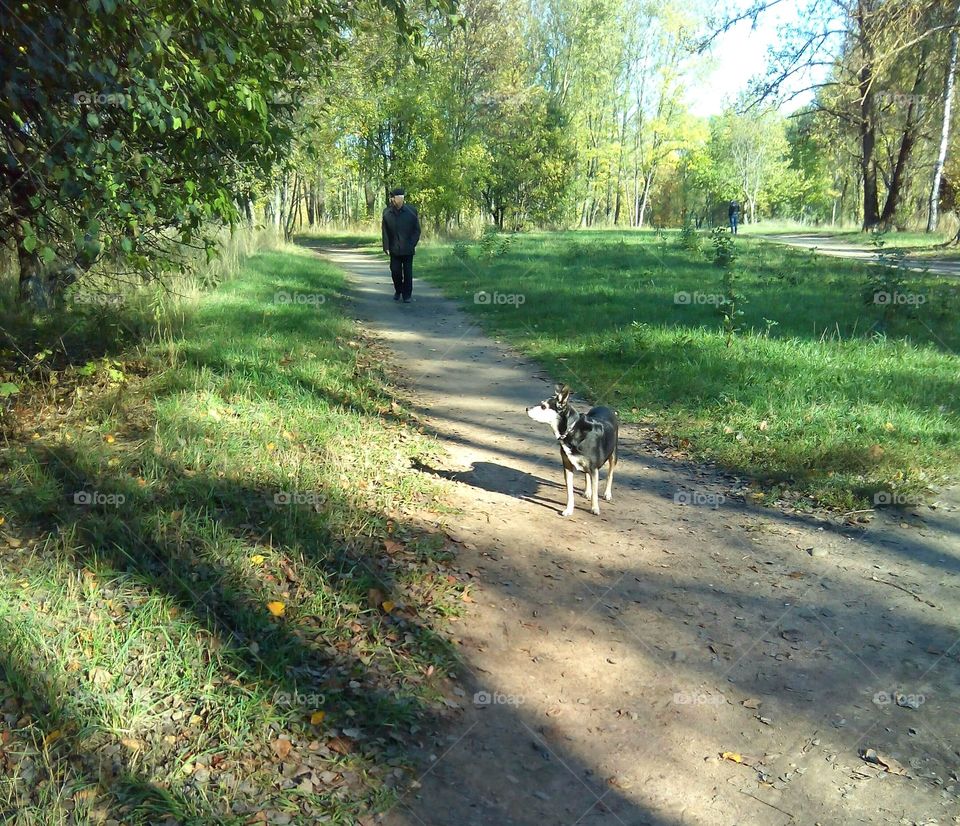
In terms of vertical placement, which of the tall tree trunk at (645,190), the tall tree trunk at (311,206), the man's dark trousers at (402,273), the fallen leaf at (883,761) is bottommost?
the fallen leaf at (883,761)

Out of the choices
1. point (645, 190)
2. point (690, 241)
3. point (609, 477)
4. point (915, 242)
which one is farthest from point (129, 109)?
point (645, 190)

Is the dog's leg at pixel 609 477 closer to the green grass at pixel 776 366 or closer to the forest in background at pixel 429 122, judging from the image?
the green grass at pixel 776 366

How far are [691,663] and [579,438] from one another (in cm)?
233

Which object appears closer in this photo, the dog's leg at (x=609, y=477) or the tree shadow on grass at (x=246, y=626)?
the tree shadow on grass at (x=246, y=626)

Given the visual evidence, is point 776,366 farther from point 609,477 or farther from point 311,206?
point 311,206

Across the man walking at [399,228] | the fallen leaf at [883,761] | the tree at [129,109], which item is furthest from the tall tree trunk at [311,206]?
the fallen leaf at [883,761]

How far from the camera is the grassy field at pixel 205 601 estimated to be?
3408 mm

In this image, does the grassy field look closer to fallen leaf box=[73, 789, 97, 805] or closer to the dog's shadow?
fallen leaf box=[73, 789, 97, 805]

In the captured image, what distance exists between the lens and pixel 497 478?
287 inches

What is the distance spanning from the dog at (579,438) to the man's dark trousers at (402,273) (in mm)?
11316

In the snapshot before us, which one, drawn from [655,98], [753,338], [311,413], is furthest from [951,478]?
[655,98]

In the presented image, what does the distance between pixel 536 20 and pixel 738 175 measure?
41537 mm

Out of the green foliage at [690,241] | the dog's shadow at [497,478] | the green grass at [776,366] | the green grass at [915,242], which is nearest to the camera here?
the dog's shadow at [497,478]

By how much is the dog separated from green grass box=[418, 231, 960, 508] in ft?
5.61
